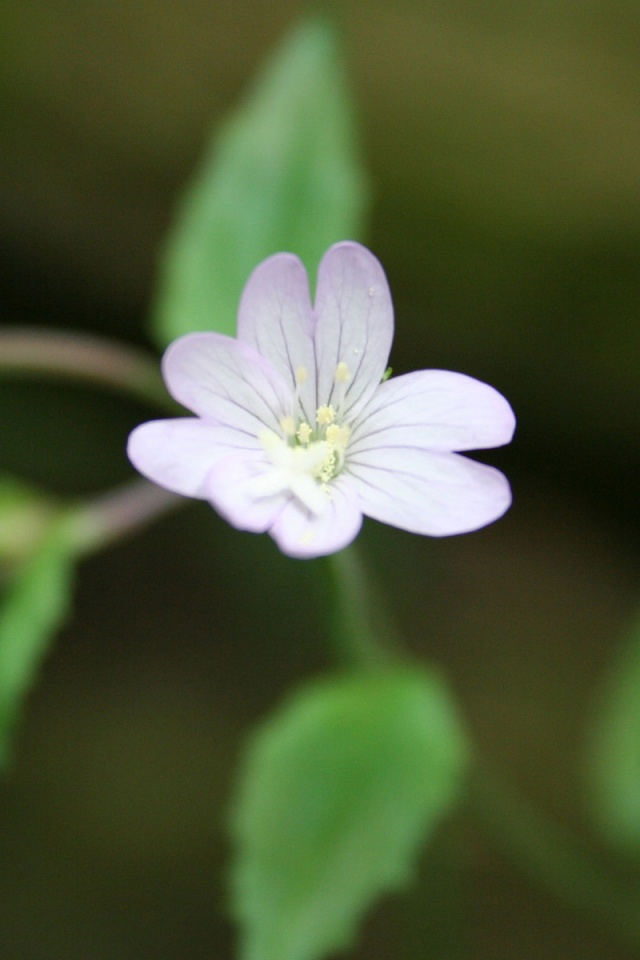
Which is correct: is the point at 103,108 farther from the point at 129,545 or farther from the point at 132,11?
the point at 129,545

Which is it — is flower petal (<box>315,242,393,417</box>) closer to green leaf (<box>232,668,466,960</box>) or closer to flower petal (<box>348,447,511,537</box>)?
flower petal (<box>348,447,511,537</box>)

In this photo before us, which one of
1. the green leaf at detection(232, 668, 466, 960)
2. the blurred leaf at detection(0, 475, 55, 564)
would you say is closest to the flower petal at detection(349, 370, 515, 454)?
the green leaf at detection(232, 668, 466, 960)

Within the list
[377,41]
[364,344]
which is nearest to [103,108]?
[377,41]

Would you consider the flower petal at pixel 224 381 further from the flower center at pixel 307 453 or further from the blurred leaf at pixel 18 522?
the blurred leaf at pixel 18 522

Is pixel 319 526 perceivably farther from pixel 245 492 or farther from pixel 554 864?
pixel 554 864

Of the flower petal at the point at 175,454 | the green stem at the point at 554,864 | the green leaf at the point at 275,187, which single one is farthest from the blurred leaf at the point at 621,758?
the flower petal at the point at 175,454

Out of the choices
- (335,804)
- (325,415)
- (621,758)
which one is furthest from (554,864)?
(325,415)
